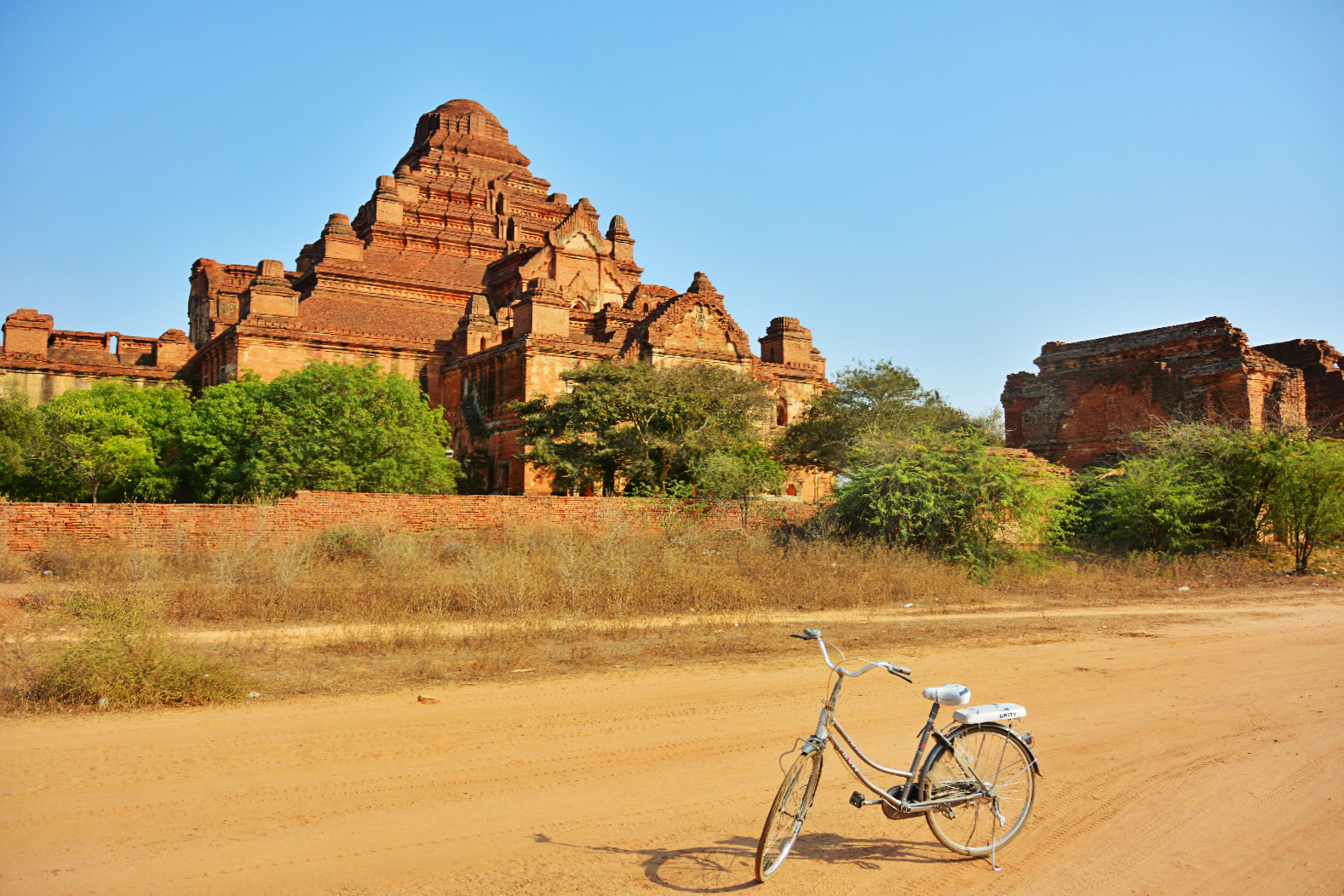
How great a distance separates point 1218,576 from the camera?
1644 cm

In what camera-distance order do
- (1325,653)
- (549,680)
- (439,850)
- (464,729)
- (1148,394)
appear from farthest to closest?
(1148,394)
(1325,653)
(549,680)
(464,729)
(439,850)

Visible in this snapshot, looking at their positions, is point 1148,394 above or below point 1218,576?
above

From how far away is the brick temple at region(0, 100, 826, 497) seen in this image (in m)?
25.1

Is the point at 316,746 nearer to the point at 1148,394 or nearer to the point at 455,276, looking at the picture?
the point at 1148,394

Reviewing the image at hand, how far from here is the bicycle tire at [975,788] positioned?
421 centimetres

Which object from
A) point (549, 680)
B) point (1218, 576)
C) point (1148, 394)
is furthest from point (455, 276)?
point (549, 680)

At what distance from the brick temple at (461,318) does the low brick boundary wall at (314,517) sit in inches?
261

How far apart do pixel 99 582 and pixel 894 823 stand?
1092 cm

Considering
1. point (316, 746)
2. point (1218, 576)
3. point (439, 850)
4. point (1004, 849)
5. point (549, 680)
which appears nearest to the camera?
point (439, 850)

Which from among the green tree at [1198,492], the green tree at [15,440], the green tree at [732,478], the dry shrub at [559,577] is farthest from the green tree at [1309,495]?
the green tree at [15,440]

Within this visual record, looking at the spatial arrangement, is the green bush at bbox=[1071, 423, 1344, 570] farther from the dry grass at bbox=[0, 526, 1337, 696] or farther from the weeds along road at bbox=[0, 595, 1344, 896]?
the weeds along road at bbox=[0, 595, 1344, 896]

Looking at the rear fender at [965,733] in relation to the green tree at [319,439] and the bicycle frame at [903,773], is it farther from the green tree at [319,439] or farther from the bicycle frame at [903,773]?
the green tree at [319,439]

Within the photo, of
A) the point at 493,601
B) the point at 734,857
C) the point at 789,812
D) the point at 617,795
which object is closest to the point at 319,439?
the point at 493,601

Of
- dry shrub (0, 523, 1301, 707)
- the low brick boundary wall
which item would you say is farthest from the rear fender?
the low brick boundary wall
